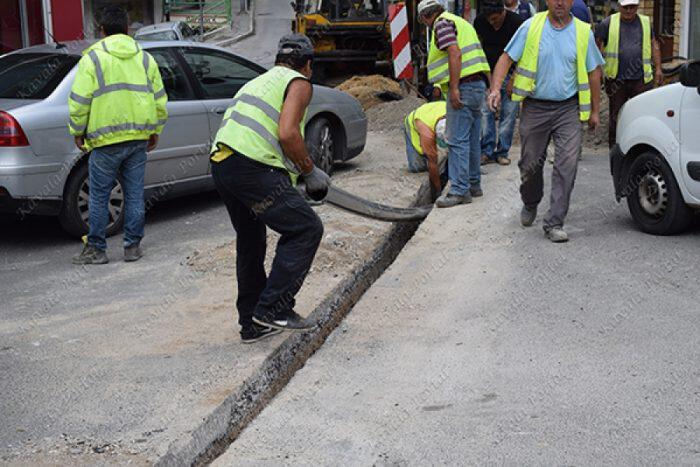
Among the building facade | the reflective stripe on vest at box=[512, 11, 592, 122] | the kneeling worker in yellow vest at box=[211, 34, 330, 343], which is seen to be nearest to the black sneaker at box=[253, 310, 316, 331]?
the kneeling worker in yellow vest at box=[211, 34, 330, 343]

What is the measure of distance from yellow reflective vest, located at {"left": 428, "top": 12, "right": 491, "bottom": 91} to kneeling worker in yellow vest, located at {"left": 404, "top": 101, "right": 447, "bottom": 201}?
945mm

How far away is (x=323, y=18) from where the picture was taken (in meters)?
22.8

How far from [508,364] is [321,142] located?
5.84 meters

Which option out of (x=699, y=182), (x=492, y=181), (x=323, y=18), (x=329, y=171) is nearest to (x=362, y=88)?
(x=323, y=18)

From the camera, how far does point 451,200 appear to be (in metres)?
9.70

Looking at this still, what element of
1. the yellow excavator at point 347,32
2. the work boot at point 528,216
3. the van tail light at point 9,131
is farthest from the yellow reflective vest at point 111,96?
the yellow excavator at point 347,32

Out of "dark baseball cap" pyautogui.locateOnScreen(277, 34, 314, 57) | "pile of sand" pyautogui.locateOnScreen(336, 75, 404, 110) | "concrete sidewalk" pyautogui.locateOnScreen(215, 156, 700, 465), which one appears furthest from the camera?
"pile of sand" pyautogui.locateOnScreen(336, 75, 404, 110)

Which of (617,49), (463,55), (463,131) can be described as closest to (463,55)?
(463,55)

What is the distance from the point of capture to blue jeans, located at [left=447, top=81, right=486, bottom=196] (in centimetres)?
957

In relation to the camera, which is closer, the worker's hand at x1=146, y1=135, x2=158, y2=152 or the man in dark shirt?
the worker's hand at x1=146, y1=135, x2=158, y2=152

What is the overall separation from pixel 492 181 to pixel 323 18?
1294 cm

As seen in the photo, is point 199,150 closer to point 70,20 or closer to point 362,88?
point 362,88

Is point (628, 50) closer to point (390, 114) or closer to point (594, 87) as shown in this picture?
point (594, 87)

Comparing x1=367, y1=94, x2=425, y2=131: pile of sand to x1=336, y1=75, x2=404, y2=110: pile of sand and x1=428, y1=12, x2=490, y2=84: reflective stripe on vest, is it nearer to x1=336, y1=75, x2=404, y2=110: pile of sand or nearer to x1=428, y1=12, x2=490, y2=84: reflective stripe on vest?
x1=336, y1=75, x2=404, y2=110: pile of sand
